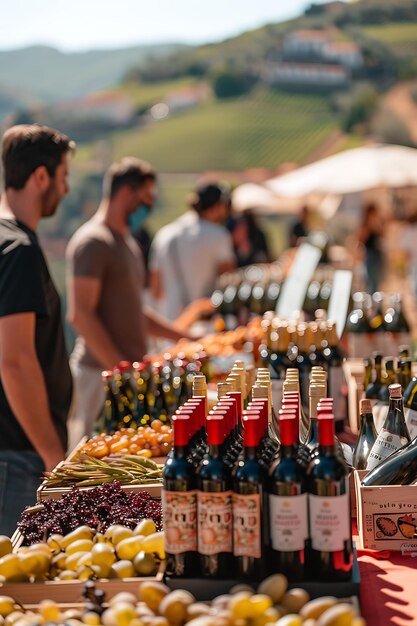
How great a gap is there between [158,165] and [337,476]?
34.6 meters

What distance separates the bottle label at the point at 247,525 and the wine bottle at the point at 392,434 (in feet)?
2.55

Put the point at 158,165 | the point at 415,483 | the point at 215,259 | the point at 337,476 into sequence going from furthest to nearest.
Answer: the point at 158,165 → the point at 215,259 → the point at 415,483 → the point at 337,476

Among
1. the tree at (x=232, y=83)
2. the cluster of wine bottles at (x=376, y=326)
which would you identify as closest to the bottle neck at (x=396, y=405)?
the cluster of wine bottles at (x=376, y=326)

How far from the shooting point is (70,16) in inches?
784

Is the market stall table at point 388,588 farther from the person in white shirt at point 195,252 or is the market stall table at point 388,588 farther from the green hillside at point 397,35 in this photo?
the green hillside at point 397,35

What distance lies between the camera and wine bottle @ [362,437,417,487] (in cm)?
231

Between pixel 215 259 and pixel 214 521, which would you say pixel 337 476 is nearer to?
pixel 214 521

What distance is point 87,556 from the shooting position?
1913 mm

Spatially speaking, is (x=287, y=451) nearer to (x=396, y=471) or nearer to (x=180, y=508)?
(x=180, y=508)

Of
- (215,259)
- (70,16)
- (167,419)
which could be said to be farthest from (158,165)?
(167,419)

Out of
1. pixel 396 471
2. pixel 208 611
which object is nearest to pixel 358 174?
pixel 396 471

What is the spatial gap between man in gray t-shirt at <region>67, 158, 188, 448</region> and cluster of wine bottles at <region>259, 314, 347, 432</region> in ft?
4.36

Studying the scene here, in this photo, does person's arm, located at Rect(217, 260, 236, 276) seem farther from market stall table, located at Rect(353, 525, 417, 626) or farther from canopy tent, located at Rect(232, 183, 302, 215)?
canopy tent, located at Rect(232, 183, 302, 215)

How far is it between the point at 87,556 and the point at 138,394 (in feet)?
5.17
